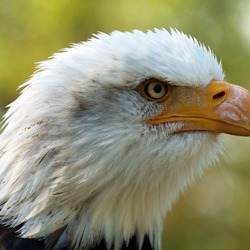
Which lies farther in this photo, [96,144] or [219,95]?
[219,95]

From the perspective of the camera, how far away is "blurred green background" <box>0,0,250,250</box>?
1088 centimetres

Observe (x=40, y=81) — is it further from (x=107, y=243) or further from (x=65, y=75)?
(x=107, y=243)

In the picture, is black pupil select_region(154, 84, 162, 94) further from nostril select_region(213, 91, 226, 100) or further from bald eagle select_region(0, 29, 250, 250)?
nostril select_region(213, 91, 226, 100)

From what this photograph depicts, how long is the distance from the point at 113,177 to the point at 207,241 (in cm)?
702

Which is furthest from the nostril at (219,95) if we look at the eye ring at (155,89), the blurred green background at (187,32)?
the blurred green background at (187,32)

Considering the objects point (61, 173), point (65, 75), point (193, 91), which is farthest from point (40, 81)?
point (193, 91)

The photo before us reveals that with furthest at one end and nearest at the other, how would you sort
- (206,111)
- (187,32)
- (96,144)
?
1. (187,32)
2. (206,111)
3. (96,144)

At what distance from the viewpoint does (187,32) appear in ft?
36.6

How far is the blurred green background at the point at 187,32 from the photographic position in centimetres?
1088

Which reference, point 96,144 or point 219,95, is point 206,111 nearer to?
point 219,95

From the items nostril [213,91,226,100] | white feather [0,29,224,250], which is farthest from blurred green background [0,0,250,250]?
white feather [0,29,224,250]

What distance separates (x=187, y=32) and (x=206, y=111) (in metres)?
6.58

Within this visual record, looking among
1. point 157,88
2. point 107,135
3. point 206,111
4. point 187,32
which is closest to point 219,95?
point 206,111

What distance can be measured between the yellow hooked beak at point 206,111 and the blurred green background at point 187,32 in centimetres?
586
